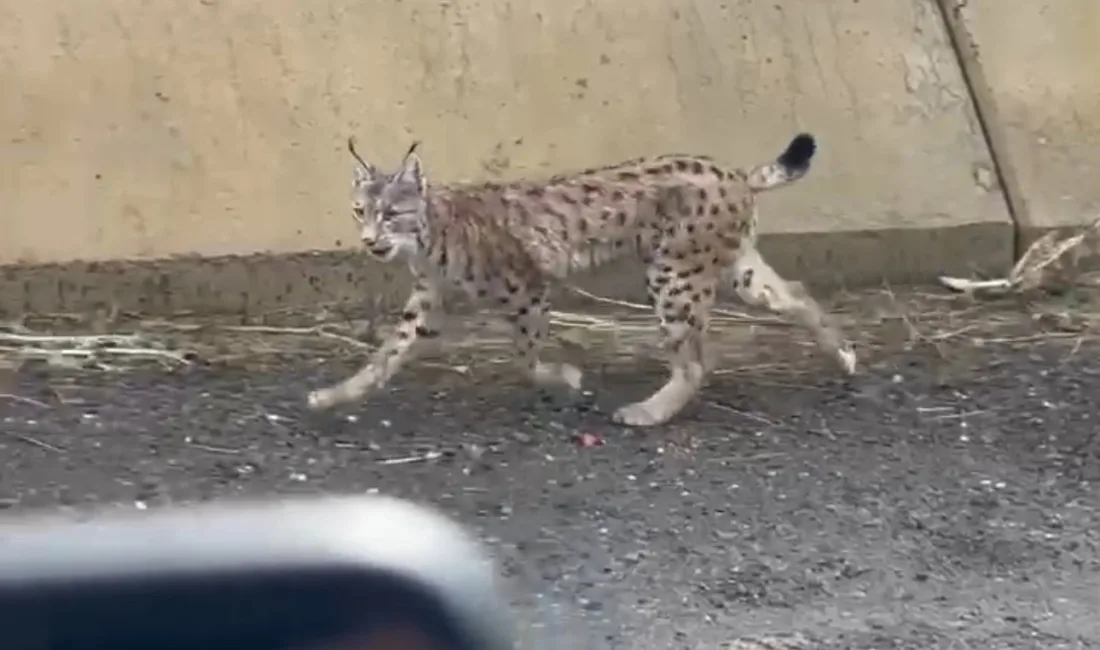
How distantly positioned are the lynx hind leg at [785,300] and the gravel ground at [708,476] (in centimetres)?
9

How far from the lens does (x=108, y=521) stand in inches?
44.1

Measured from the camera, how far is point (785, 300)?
4.94 meters

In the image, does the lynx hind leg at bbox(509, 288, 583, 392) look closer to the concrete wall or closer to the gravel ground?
the gravel ground

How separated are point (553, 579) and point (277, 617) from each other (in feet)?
8.75

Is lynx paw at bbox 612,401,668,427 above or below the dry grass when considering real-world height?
below

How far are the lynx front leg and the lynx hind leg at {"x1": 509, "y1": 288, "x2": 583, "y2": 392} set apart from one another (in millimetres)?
215

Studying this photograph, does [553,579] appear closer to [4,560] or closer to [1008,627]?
[1008,627]

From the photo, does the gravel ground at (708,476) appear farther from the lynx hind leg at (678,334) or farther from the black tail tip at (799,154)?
the black tail tip at (799,154)

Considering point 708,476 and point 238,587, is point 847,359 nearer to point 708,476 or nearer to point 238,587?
point 708,476

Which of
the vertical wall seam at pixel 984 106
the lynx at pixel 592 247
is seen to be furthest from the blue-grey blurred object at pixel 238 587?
the vertical wall seam at pixel 984 106

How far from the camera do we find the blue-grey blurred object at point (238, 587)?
1.05m

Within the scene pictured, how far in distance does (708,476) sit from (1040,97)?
8.87 ft

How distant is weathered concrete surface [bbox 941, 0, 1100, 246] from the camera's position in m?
6.08

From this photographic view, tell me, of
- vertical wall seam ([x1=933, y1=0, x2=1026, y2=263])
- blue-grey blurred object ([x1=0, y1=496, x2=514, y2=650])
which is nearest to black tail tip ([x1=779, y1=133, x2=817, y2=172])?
vertical wall seam ([x1=933, y1=0, x2=1026, y2=263])
